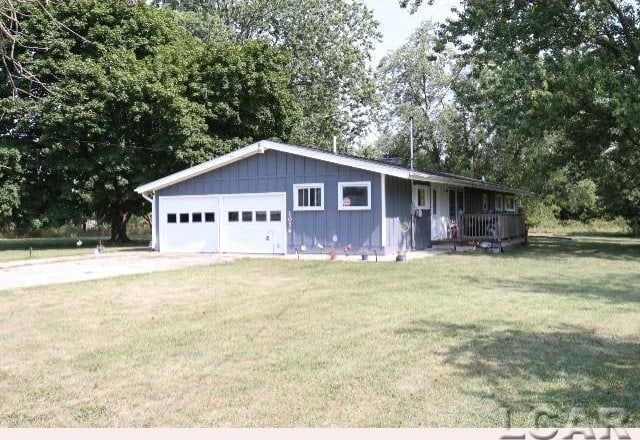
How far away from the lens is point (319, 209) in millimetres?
17859

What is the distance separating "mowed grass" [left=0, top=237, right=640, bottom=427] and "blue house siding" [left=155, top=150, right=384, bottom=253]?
6.63 m

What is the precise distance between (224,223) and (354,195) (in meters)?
4.93

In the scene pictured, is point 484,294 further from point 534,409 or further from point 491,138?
point 491,138

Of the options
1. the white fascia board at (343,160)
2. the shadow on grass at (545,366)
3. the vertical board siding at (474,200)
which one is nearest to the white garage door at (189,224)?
the white fascia board at (343,160)

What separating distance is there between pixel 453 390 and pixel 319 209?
44.4ft

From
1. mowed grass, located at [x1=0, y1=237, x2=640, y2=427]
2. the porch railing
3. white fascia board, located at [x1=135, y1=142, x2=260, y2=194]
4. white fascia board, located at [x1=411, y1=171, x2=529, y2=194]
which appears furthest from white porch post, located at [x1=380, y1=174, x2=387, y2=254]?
mowed grass, located at [x1=0, y1=237, x2=640, y2=427]

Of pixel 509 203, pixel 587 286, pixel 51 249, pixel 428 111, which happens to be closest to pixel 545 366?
pixel 587 286

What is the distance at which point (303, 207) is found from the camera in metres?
18.1

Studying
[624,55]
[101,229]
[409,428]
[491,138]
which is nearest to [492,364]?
[409,428]

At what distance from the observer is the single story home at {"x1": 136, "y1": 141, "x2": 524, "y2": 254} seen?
679 inches

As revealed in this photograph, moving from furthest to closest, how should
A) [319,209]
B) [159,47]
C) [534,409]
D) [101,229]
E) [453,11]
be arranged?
1. [101,229]
2. [159,47]
3. [453,11]
4. [319,209]
5. [534,409]

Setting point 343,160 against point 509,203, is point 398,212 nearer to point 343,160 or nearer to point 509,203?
point 343,160

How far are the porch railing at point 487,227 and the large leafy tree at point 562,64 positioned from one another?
3.07 meters

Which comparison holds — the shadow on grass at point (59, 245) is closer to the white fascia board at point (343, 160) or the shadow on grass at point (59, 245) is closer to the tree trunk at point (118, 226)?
the tree trunk at point (118, 226)
